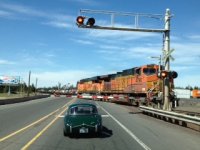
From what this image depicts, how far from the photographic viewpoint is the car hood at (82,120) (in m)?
15.6

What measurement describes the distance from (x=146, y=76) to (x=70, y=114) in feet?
77.2

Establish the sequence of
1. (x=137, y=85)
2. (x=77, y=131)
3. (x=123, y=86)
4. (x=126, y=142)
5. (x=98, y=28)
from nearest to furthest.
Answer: (x=126, y=142) < (x=77, y=131) < (x=98, y=28) < (x=137, y=85) < (x=123, y=86)

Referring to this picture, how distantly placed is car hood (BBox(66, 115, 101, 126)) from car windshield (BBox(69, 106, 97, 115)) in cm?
36

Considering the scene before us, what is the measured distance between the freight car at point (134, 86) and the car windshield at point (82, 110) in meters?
12.6

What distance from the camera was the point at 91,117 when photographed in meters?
15.8

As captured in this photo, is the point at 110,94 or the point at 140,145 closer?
the point at 140,145

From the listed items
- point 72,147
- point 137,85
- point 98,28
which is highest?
point 98,28

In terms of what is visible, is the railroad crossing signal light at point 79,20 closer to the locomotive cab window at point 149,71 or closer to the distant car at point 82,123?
the distant car at point 82,123

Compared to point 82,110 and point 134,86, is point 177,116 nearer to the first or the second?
point 82,110

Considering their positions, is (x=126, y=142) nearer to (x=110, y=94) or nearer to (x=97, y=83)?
(x=110, y=94)

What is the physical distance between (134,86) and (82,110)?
88.9 feet

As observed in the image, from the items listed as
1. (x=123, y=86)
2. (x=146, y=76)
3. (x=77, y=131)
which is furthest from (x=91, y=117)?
(x=123, y=86)

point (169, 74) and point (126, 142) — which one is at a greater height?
point (169, 74)

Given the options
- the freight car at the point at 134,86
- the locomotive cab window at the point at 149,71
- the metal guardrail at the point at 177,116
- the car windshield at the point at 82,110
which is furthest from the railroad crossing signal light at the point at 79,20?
the locomotive cab window at the point at 149,71
